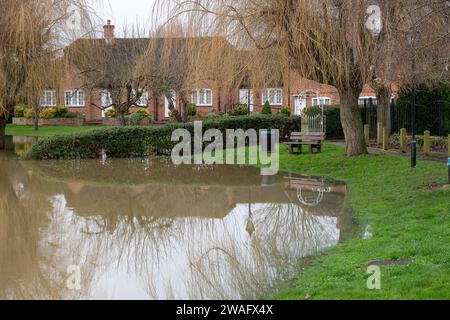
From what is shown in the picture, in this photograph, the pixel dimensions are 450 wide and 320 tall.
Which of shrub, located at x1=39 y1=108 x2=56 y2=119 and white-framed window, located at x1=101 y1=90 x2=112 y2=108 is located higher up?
white-framed window, located at x1=101 y1=90 x2=112 y2=108

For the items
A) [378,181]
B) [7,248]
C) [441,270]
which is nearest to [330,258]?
[441,270]

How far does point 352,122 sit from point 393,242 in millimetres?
10103

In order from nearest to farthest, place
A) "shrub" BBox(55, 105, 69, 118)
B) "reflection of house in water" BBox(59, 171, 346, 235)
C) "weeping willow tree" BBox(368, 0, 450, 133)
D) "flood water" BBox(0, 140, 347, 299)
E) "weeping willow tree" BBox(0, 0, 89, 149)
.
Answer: "flood water" BBox(0, 140, 347, 299), "weeping willow tree" BBox(368, 0, 450, 133), "reflection of house in water" BBox(59, 171, 346, 235), "weeping willow tree" BBox(0, 0, 89, 149), "shrub" BBox(55, 105, 69, 118)

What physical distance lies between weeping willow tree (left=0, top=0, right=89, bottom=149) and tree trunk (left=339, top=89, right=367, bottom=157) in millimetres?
11946

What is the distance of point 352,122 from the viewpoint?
1839 centimetres

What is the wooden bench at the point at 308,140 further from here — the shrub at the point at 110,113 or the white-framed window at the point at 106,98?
the shrub at the point at 110,113

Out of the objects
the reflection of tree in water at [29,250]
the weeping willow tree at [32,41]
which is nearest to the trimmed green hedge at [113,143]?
the weeping willow tree at [32,41]

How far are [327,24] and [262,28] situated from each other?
5.26 ft

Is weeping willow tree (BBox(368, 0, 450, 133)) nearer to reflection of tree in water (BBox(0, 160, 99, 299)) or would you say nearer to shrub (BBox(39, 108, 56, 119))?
reflection of tree in water (BBox(0, 160, 99, 299))

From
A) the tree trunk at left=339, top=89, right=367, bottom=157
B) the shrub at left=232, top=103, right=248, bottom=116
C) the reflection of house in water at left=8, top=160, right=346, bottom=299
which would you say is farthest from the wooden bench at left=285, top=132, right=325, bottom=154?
the shrub at left=232, top=103, right=248, bottom=116

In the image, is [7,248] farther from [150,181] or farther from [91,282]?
[150,181]

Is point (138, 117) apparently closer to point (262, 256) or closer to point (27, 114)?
point (27, 114)

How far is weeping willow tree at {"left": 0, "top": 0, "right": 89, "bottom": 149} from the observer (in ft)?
77.0
